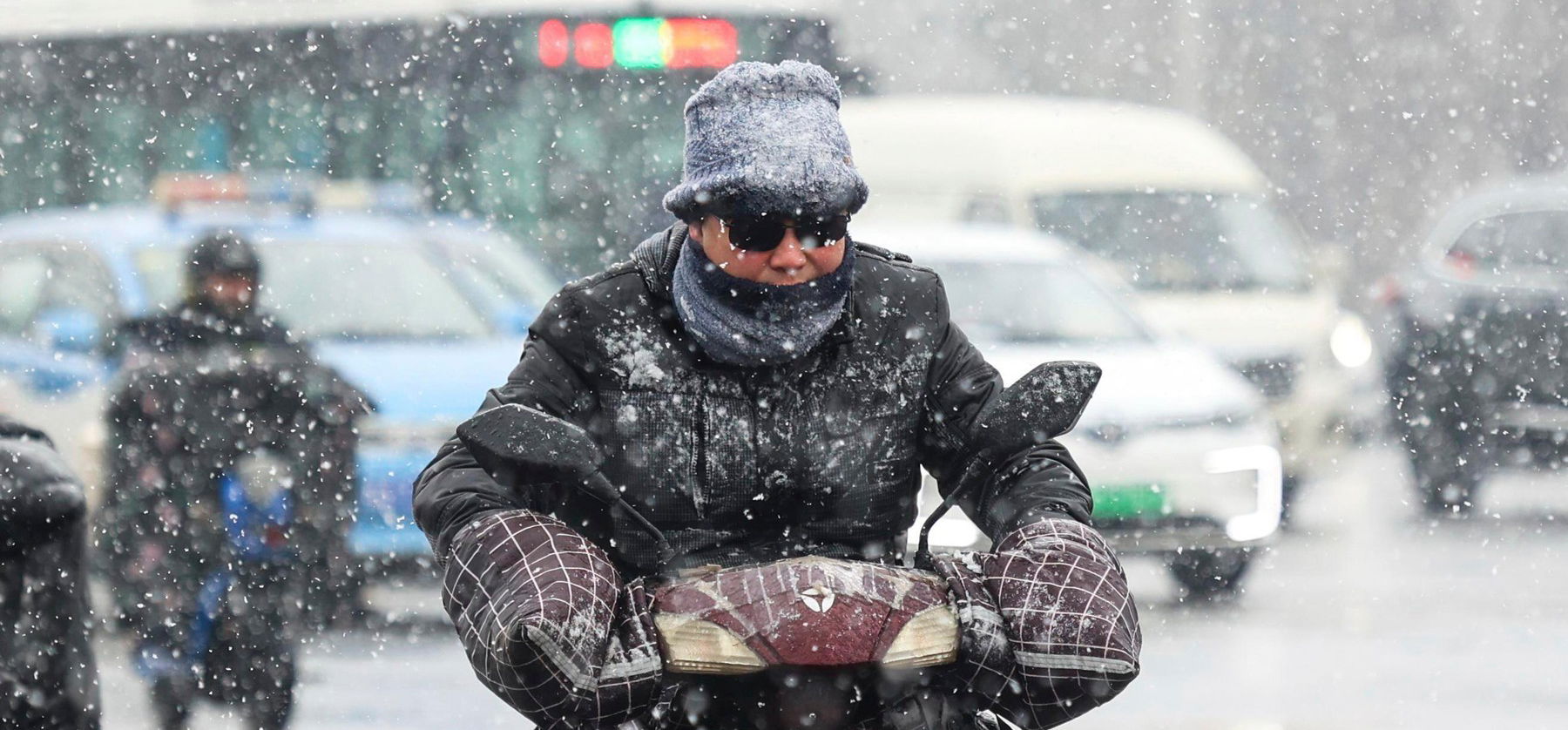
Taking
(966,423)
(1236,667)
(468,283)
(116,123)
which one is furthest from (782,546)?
(116,123)

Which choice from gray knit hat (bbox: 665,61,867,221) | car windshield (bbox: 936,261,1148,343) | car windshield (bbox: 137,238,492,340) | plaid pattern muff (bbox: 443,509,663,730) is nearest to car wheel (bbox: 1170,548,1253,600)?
car windshield (bbox: 936,261,1148,343)

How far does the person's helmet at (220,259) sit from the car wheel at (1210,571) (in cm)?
411

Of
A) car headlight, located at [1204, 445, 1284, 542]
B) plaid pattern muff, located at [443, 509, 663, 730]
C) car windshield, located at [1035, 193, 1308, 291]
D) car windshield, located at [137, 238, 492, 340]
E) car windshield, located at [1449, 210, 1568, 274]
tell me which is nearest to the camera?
plaid pattern muff, located at [443, 509, 663, 730]

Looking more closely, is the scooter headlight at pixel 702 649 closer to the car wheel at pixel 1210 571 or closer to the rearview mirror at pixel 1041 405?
the rearview mirror at pixel 1041 405

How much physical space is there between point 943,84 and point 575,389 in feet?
76.7

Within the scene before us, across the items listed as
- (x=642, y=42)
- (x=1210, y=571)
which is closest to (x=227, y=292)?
(x=1210, y=571)

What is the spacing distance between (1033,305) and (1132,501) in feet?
3.47

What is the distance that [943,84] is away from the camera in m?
25.6

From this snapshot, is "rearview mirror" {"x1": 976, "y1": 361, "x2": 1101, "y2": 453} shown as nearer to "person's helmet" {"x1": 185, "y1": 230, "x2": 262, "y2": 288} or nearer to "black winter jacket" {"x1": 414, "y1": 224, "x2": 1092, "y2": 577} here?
"black winter jacket" {"x1": 414, "y1": 224, "x2": 1092, "y2": 577}

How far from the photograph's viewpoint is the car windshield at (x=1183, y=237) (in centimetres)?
1188

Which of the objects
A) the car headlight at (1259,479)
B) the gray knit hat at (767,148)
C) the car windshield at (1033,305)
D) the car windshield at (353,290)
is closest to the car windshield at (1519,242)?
the car windshield at (1033,305)

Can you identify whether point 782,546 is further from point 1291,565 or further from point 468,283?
point 1291,565

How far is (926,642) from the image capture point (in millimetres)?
2164

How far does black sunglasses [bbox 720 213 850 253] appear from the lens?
242 cm
